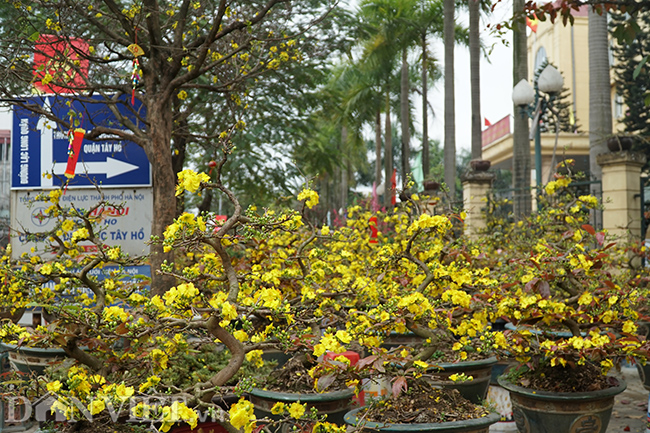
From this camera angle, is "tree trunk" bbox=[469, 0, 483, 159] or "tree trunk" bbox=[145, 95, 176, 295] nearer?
"tree trunk" bbox=[145, 95, 176, 295]

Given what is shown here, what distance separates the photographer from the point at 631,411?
5711 mm

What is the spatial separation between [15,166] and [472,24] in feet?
36.2

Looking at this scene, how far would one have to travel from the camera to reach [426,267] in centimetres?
376

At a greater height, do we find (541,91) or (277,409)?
(541,91)

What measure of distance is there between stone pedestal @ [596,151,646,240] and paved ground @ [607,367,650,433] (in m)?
2.44

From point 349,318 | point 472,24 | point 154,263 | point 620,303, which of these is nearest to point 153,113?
point 154,263

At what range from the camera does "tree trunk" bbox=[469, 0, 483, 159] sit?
14.1 metres

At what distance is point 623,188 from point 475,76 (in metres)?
6.72

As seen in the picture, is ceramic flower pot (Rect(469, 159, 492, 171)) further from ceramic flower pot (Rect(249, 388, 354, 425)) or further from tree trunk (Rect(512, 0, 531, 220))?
ceramic flower pot (Rect(249, 388, 354, 425))

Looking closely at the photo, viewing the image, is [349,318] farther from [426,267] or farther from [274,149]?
[274,149]

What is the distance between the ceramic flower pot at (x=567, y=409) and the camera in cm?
391

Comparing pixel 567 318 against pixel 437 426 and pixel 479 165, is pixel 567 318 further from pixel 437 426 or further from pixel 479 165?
pixel 479 165

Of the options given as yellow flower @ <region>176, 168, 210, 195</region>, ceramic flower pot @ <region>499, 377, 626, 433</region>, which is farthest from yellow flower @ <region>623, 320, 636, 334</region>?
yellow flower @ <region>176, 168, 210, 195</region>

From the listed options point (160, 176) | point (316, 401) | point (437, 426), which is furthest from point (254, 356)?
point (160, 176)
